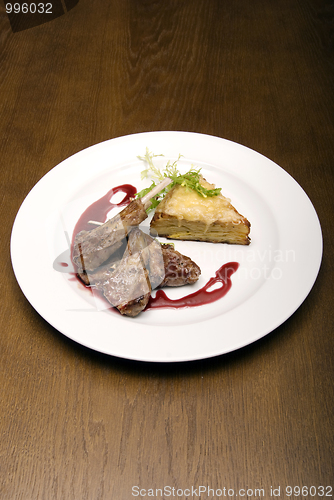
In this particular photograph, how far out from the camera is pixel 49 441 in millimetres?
2184

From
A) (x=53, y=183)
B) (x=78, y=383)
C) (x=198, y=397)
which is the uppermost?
(x=53, y=183)

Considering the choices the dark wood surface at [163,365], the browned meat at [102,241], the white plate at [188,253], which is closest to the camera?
the dark wood surface at [163,365]

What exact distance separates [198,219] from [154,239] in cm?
43

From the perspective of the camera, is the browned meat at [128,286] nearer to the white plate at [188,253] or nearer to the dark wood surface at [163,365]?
the white plate at [188,253]

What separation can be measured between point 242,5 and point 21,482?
19.8 feet

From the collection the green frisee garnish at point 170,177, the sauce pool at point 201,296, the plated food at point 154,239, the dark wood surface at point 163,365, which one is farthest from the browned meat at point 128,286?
the green frisee garnish at point 170,177

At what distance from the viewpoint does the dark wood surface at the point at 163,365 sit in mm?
2119

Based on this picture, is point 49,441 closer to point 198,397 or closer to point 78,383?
point 78,383

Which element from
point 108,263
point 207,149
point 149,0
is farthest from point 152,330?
point 149,0

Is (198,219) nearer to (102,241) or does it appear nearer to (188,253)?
(188,253)

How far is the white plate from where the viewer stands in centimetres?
232

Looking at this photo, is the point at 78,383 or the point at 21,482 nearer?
the point at 21,482

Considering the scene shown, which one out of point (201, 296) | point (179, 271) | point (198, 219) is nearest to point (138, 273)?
point (179, 271)

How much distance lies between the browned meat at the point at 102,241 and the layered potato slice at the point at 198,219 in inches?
11.6
